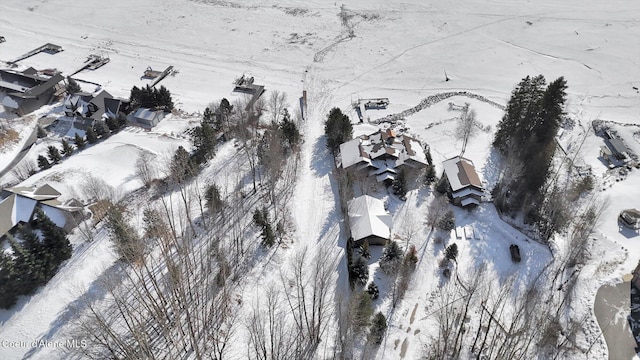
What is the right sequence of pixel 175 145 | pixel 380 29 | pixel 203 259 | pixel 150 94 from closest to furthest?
1. pixel 203 259
2. pixel 175 145
3. pixel 150 94
4. pixel 380 29

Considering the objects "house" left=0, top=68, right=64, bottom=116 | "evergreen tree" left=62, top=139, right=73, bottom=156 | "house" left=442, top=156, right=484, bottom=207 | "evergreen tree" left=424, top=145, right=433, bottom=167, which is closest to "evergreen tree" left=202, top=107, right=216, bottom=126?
"evergreen tree" left=62, top=139, right=73, bottom=156

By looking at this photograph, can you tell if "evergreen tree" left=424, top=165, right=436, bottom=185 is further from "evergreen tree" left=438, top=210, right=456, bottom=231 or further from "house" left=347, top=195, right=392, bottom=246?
"house" left=347, top=195, right=392, bottom=246

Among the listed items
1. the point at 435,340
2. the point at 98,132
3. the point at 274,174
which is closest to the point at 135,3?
the point at 98,132

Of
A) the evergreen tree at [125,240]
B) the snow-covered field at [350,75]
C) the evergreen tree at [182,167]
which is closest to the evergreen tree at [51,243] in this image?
the snow-covered field at [350,75]

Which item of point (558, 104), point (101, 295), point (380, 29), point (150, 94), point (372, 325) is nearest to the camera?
point (372, 325)

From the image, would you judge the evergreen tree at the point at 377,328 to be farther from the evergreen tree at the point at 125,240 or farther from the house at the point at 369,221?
the evergreen tree at the point at 125,240

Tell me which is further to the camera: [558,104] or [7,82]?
[7,82]

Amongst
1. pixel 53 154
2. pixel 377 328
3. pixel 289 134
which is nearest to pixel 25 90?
pixel 53 154

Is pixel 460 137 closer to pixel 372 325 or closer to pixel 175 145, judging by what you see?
pixel 372 325
